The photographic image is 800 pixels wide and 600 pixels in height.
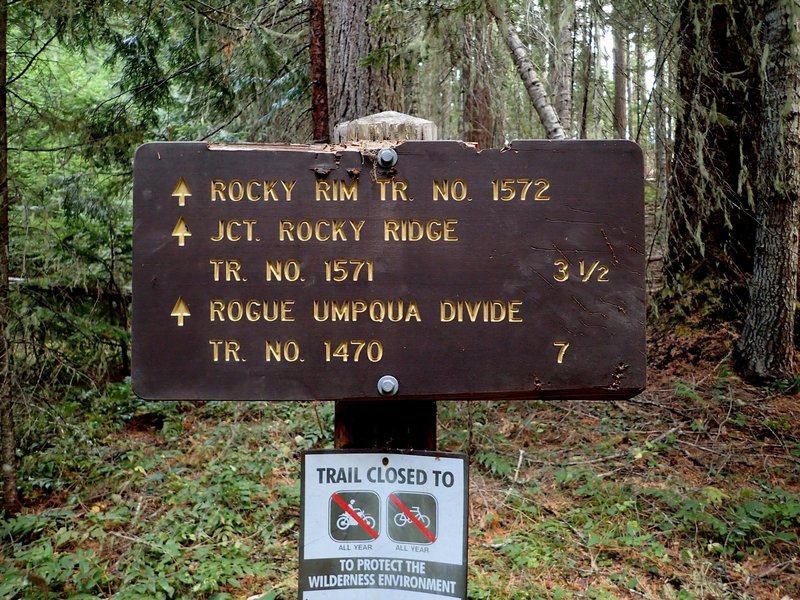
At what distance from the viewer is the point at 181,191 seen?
1454mm

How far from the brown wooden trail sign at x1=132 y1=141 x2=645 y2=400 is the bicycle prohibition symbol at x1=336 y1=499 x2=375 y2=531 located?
0.41 m

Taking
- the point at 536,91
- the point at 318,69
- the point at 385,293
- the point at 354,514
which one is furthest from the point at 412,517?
the point at 536,91

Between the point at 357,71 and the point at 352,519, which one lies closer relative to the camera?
the point at 352,519

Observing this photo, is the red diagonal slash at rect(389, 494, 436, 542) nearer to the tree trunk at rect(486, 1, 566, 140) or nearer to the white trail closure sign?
the white trail closure sign

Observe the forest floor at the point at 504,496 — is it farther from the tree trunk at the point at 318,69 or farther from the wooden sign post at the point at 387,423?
the tree trunk at the point at 318,69

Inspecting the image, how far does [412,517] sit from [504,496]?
3.10 m

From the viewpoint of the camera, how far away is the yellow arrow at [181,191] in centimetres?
145

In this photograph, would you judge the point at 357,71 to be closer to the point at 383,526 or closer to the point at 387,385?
the point at 387,385

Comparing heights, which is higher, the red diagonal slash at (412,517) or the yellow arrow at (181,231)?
the yellow arrow at (181,231)

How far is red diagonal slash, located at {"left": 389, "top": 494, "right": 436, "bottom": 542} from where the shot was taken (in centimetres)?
160

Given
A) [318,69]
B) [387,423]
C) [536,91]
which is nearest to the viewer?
[387,423]

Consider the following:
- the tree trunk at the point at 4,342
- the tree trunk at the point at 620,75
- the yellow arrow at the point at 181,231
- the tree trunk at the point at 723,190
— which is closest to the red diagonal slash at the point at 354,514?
the yellow arrow at the point at 181,231

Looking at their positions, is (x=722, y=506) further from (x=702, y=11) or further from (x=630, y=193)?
(x=702, y=11)

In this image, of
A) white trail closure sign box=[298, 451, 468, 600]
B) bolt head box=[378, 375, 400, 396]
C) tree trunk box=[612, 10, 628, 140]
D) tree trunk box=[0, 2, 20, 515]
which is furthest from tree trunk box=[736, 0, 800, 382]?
tree trunk box=[0, 2, 20, 515]
